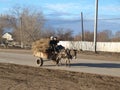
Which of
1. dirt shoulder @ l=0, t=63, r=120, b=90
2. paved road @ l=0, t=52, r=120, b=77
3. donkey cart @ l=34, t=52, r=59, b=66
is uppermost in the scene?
donkey cart @ l=34, t=52, r=59, b=66

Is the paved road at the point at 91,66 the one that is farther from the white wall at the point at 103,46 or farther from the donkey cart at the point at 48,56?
the white wall at the point at 103,46

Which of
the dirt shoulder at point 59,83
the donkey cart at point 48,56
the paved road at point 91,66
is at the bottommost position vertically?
the paved road at point 91,66

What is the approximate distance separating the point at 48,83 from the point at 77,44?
46.0 m

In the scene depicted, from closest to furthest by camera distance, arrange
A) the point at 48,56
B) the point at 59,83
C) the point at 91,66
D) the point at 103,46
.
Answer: the point at 59,83 < the point at 48,56 < the point at 91,66 < the point at 103,46

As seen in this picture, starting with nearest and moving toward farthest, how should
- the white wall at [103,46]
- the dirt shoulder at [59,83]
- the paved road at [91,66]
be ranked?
the dirt shoulder at [59,83]
the paved road at [91,66]
the white wall at [103,46]

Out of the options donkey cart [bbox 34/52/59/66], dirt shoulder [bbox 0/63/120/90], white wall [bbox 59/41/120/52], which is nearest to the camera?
dirt shoulder [bbox 0/63/120/90]

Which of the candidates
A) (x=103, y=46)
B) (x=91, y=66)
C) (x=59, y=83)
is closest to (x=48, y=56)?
(x=91, y=66)

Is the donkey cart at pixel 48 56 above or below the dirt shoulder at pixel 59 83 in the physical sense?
above

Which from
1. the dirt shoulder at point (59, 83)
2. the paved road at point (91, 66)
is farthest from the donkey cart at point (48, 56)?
the dirt shoulder at point (59, 83)

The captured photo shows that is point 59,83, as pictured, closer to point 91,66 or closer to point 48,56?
point 48,56

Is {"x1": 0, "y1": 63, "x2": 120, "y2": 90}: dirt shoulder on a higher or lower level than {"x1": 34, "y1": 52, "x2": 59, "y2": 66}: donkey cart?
lower

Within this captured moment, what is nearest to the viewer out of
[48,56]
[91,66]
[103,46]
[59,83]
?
[59,83]

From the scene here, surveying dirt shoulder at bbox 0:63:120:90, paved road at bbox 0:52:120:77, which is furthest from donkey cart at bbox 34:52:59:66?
dirt shoulder at bbox 0:63:120:90

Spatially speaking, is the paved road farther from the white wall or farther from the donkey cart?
the white wall
